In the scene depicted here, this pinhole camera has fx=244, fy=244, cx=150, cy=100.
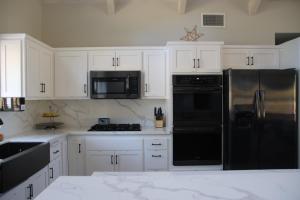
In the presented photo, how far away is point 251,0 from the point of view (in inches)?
159

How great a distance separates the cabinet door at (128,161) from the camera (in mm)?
3523

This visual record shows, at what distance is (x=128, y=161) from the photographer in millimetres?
3533

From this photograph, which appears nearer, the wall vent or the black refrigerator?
the black refrigerator

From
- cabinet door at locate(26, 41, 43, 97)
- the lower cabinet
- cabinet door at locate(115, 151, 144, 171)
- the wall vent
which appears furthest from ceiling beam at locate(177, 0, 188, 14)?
the lower cabinet

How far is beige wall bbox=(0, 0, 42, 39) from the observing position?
3158 mm

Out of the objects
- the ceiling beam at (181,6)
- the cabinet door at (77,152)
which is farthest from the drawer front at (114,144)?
the ceiling beam at (181,6)

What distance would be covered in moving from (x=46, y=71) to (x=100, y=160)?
1.52 m

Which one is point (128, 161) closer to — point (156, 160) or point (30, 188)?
point (156, 160)

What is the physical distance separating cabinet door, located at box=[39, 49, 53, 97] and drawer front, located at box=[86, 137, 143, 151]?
931 mm

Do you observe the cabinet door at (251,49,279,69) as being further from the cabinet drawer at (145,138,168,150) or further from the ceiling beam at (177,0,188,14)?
the cabinet drawer at (145,138,168,150)

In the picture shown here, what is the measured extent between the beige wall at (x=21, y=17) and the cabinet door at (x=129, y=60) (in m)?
1.41

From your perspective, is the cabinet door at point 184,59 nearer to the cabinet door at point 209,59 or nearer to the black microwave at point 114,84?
the cabinet door at point 209,59

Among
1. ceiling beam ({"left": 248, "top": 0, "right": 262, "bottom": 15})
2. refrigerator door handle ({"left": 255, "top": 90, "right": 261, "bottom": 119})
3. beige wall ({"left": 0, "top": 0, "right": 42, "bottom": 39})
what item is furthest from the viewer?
ceiling beam ({"left": 248, "top": 0, "right": 262, "bottom": 15})

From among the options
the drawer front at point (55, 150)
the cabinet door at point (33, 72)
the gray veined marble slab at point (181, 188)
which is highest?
the cabinet door at point (33, 72)
